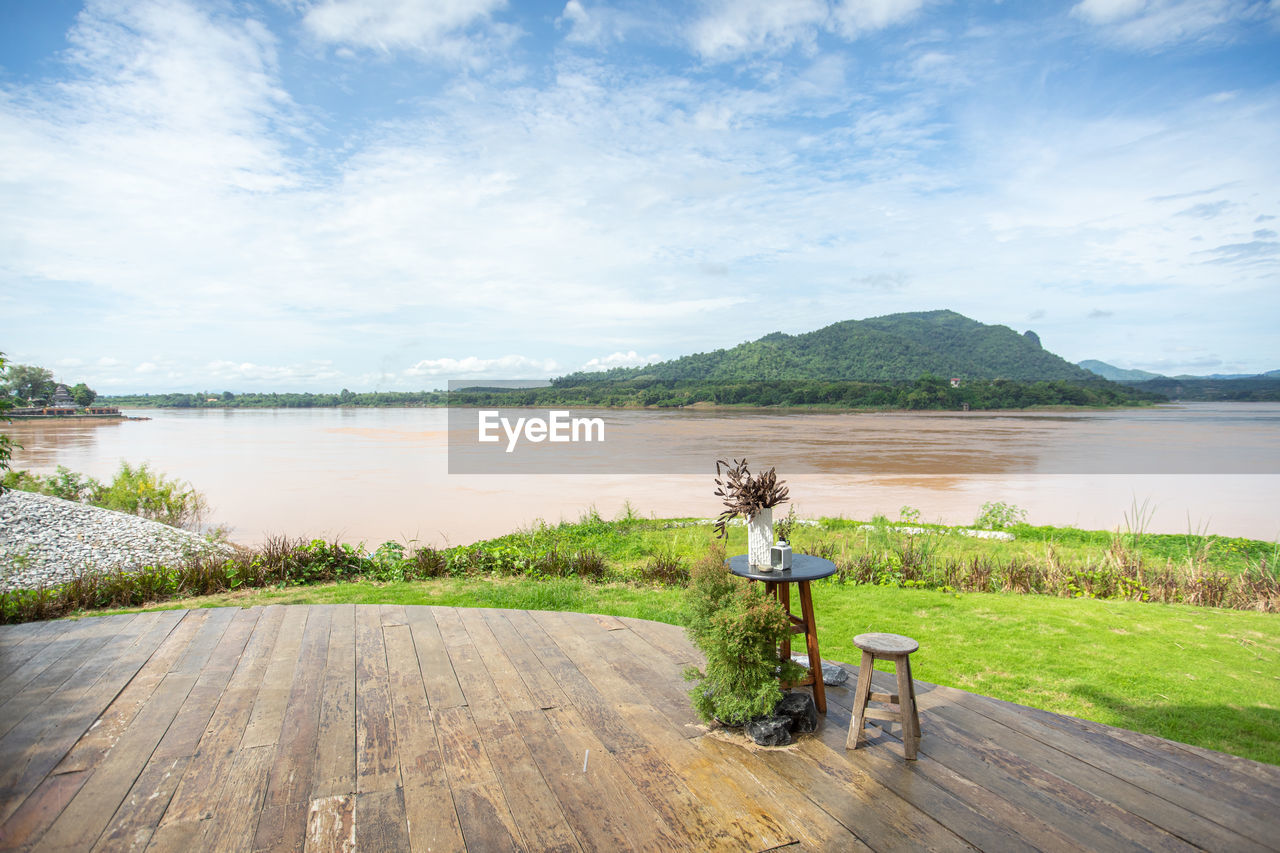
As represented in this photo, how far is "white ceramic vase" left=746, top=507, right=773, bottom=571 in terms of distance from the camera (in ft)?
10.6

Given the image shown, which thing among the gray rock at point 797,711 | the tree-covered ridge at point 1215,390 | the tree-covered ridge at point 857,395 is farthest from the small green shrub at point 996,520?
the tree-covered ridge at point 1215,390

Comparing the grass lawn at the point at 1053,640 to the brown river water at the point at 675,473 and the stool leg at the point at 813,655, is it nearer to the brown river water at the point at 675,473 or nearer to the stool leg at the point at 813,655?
the stool leg at the point at 813,655

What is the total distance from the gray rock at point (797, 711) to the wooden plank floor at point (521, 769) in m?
0.09

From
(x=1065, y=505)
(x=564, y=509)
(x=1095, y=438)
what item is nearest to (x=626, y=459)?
(x=564, y=509)

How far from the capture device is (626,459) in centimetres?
3031

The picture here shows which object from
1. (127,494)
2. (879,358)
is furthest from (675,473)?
(879,358)

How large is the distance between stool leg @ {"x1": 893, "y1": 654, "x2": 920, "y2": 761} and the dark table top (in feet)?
1.55

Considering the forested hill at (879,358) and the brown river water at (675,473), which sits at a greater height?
the forested hill at (879,358)

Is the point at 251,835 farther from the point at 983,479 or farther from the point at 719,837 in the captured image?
the point at 983,479

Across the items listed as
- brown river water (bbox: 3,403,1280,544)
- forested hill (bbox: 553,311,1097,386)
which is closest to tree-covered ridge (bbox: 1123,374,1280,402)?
forested hill (bbox: 553,311,1097,386)

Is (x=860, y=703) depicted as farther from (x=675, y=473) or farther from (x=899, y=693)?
(x=675, y=473)

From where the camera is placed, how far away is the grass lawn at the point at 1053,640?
4070 millimetres

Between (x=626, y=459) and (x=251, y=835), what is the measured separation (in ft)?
92.0

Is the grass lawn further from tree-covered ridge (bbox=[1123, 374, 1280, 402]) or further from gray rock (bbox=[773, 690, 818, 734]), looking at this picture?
tree-covered ridge (bbox=[1123, 374, 1280, 402])
